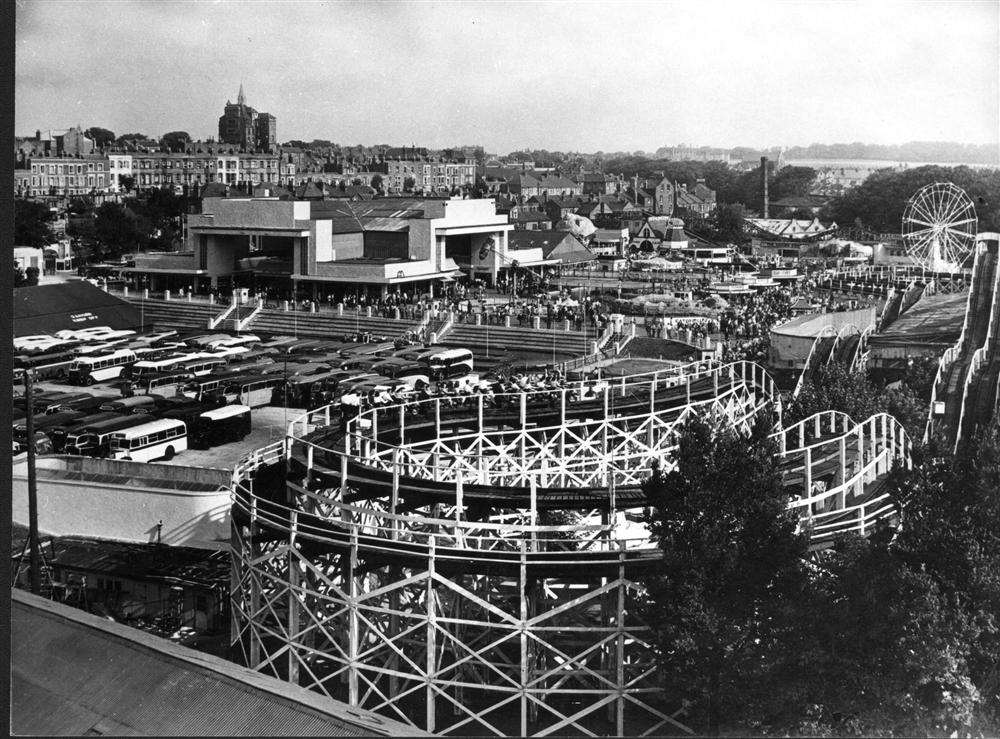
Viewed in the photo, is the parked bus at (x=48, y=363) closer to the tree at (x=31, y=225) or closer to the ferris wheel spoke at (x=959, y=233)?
the tree at (x=31, y=225)

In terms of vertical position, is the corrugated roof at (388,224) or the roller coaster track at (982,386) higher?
the corrugated roof at (388,224)

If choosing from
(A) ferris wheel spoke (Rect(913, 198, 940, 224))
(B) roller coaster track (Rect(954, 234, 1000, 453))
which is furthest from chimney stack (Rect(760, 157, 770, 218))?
(B) roller coaster track (Rect(954, 234, 1000, 453))

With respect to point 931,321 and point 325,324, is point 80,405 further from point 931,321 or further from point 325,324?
point 931,321

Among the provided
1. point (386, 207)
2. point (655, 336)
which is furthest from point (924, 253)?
point (386, 207)

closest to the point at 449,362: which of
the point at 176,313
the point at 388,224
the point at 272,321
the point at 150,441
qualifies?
the point at 150,441

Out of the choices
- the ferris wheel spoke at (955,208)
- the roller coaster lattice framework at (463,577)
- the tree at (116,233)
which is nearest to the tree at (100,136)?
the tree at (116,233)

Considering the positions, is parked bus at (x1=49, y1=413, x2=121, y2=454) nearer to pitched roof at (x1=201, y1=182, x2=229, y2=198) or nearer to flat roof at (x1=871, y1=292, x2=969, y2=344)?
flat roof at (x1=871, y1=292, x2=969, y2=344)
